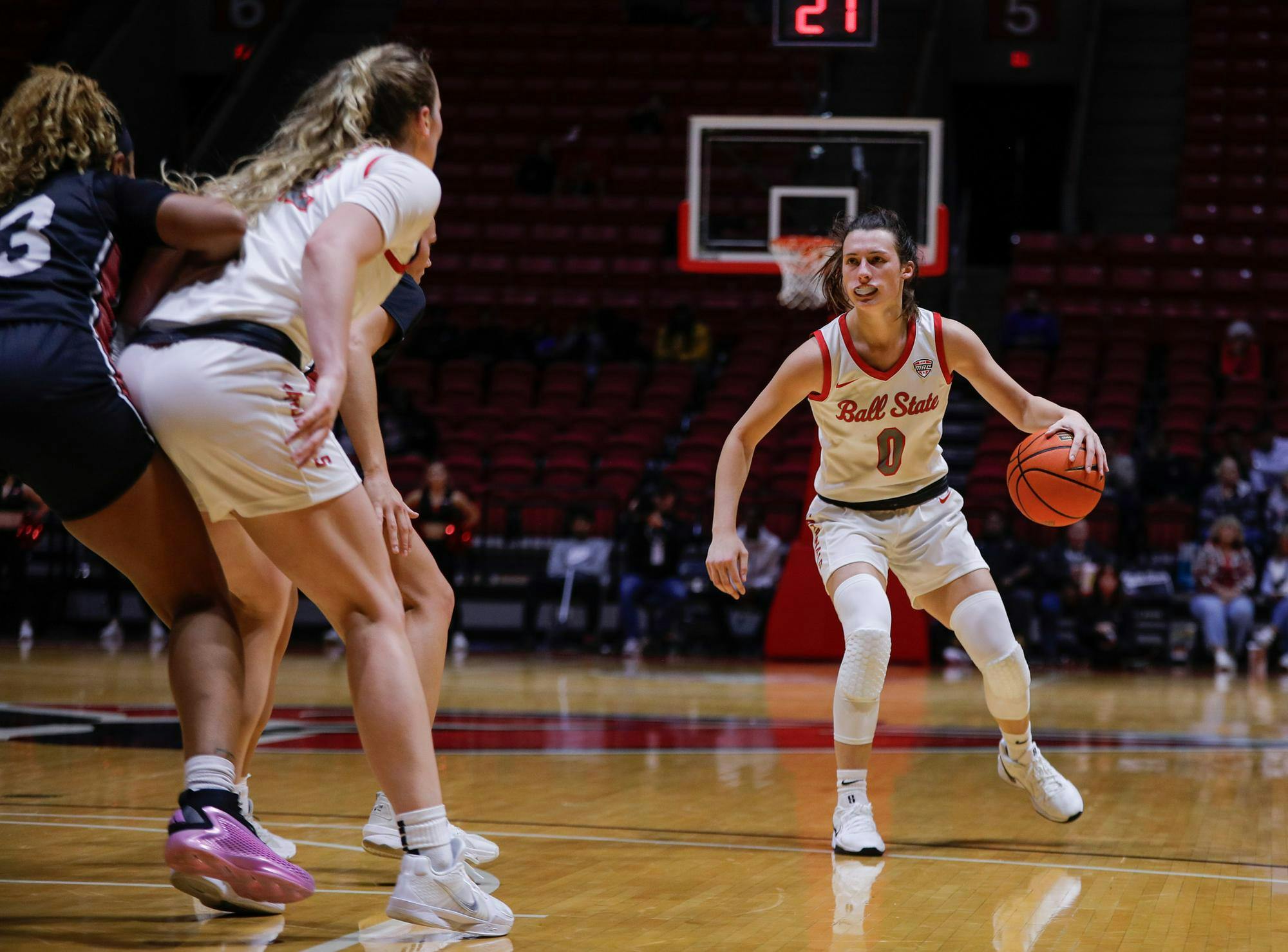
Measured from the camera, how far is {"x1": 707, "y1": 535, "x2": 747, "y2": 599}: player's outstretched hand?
403 centimetres

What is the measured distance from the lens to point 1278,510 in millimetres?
12445

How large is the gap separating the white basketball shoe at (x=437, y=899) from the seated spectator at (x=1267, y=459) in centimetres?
1123

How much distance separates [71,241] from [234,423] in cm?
57

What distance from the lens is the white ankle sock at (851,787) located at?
413cm

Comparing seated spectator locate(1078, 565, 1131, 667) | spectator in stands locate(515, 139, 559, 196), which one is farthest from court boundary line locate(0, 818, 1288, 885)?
spectator in stands locate(515, 139, 559, 196)

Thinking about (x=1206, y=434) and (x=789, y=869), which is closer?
(x=789, y=869)

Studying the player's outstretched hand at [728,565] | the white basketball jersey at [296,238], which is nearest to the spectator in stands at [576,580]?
the player's outstretched hand at [728,565]

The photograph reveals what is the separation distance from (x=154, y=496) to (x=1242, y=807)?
362 centimetres

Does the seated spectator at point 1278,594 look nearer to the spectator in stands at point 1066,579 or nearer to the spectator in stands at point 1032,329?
the spectator in stands at point 1066,579

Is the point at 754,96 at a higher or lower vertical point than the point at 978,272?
higher

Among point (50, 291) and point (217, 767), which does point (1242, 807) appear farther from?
point (50, 291)

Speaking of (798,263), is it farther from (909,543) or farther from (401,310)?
(401,310)

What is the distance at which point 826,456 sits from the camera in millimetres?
4660

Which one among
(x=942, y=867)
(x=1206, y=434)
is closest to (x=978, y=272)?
(x=1206, y=434)
